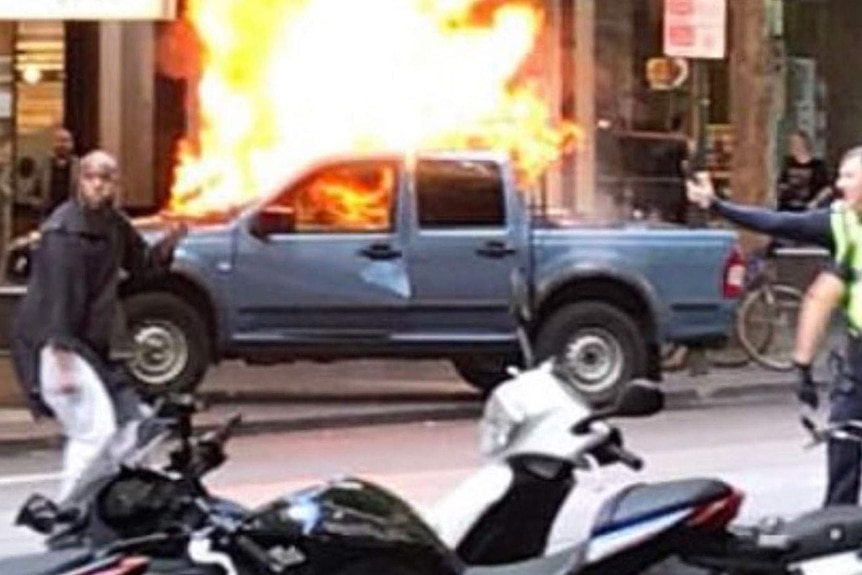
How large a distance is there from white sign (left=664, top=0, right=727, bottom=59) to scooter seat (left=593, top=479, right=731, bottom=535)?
45.2 ft

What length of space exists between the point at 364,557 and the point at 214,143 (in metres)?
15.7

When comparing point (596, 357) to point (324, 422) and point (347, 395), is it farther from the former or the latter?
point (324, 422)

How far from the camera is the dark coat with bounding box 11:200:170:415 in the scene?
36.4ft

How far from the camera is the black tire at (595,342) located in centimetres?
1802

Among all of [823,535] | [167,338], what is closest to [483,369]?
[167,338]

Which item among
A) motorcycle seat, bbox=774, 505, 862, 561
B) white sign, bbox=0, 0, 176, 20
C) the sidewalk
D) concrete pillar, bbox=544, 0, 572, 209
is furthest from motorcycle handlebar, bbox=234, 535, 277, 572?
concrete pillar, bbox=544, 0, 572, 209

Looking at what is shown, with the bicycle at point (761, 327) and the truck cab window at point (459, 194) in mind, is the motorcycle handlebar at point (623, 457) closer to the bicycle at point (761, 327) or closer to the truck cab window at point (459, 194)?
the truck cab window at point (459, 194)

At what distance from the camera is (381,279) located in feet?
58.4

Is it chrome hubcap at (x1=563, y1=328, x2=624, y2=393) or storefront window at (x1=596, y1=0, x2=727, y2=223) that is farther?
storefront window at (x1=596, y1=0, x2=727, y2=223)

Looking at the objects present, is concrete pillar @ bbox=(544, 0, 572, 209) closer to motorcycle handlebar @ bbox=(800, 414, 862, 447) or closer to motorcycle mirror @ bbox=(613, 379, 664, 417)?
motorcycle handlebar @ bbox=(800, 414, 862, 447)

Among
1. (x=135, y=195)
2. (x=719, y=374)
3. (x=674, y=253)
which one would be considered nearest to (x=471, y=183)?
(x=674, y=253)

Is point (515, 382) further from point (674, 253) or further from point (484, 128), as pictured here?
point (484, 128)

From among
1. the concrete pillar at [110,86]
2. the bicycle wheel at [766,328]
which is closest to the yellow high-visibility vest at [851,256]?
the bicycle wheel at [766,328]

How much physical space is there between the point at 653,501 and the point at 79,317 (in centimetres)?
485
